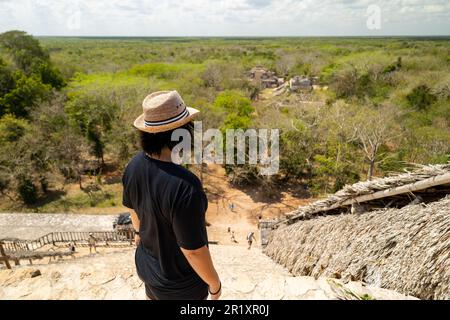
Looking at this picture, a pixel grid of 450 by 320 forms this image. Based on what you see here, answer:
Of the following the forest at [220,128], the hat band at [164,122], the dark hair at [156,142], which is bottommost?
the forest at [220,128]

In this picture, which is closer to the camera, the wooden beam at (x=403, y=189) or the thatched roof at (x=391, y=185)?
the wooden beam at (x=403, y=189)

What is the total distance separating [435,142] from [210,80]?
22760 mm

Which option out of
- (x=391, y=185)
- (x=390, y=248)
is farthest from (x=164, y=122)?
(x=391, y=185)

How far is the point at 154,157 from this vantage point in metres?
1.80

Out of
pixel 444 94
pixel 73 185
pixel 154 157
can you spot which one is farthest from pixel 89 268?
pixel 444 94

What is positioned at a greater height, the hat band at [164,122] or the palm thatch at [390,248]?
the hat band at [164,122]

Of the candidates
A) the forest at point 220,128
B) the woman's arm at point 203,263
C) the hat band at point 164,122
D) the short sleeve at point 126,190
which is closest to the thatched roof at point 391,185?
the woman's arm at point 203,263

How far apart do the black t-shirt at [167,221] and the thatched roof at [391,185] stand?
2.76 meters

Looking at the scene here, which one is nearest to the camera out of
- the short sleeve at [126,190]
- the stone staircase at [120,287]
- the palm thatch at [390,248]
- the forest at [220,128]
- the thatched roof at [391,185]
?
the short sleeve at [126,190]

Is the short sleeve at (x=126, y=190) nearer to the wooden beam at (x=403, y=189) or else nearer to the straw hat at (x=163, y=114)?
the straw hat at (x=163, y=114)

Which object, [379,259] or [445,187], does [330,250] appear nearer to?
[379,259]

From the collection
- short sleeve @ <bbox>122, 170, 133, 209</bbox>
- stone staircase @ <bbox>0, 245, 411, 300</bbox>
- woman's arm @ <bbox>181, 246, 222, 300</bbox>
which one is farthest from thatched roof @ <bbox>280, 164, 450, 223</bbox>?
short sleeve @ <bbox>122, 170, 133, 209</bbox>

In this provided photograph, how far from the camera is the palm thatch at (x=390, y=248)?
2814 millimetres

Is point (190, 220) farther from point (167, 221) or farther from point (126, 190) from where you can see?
point (126, 190)
